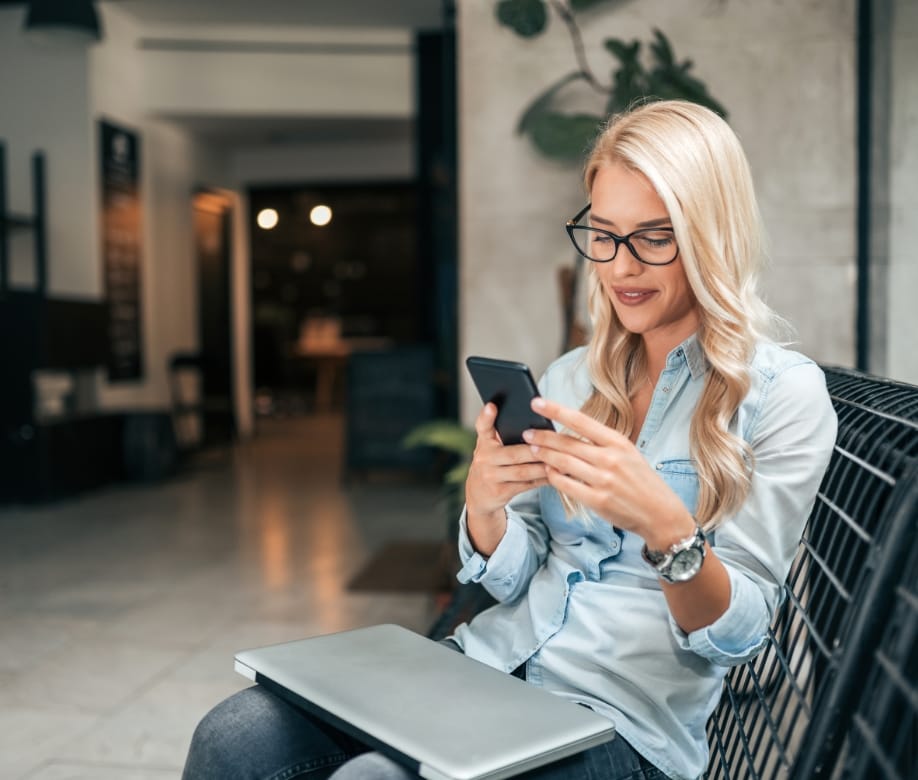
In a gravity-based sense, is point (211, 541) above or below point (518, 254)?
below

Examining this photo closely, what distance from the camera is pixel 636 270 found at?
1.20m

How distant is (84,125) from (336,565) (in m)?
4.33

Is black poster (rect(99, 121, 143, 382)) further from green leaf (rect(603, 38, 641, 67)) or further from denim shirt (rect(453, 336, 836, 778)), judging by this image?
denim shirt (rect(453, 336, 836, 778))

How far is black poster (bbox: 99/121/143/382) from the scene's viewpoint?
23.2 ft

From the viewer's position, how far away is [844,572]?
106 centimetres

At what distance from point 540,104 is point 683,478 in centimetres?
234

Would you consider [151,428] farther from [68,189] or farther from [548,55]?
[548,55]

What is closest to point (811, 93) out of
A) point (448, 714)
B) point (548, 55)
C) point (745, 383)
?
point (548, 55)

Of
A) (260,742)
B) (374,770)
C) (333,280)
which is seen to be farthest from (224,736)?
(333,280)

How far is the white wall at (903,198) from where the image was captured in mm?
2686

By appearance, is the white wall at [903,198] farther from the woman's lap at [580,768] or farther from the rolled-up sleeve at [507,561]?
the woman's lap at [580,768]

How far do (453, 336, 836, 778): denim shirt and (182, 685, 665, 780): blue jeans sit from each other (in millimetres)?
59

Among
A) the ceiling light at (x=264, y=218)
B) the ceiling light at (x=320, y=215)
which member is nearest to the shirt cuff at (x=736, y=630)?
the ceiling light at (x=264, y=218)

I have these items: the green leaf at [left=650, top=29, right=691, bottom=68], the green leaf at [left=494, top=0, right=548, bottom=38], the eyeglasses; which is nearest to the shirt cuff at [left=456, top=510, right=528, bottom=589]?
the eyeglasses
